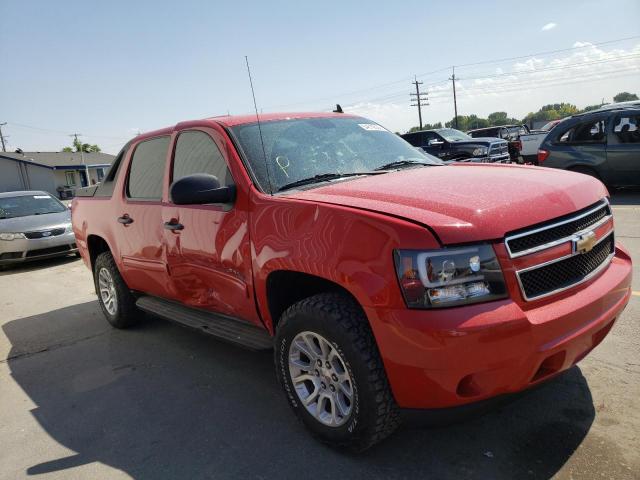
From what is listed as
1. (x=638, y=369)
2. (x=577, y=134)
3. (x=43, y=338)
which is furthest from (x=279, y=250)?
(x=577, y=134)

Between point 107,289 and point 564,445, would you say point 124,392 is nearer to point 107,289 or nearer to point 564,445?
point 107,289

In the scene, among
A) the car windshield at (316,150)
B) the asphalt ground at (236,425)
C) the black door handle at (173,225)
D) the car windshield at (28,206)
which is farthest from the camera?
the car windshield at (28,206)

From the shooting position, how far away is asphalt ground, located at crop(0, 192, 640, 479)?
2559 mm

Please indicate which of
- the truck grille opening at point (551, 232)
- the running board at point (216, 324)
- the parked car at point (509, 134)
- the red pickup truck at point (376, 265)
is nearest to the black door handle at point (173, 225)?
the red pickup truck at point (376, 265)

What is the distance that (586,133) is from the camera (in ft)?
34.2

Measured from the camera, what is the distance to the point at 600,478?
2.31 metres

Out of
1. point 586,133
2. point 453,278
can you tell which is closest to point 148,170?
point 453,278

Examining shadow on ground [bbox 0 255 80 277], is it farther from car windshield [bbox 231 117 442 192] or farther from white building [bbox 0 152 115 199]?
white building [bbox 0 152 115 199]

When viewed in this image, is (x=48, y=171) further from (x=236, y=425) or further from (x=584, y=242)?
(x=584, y=242)

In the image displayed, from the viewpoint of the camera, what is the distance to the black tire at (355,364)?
240 centimetres

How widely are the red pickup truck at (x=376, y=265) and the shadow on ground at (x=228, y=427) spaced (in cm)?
26

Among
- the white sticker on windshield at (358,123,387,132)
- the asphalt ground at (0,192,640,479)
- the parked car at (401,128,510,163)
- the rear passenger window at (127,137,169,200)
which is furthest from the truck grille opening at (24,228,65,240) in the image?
the parked car at (401,128,510,163)

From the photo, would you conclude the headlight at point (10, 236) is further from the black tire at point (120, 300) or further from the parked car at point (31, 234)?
the black tire at point (120, 300)

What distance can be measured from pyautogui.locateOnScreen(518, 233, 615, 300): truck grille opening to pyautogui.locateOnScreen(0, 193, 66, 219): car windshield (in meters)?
10.8
